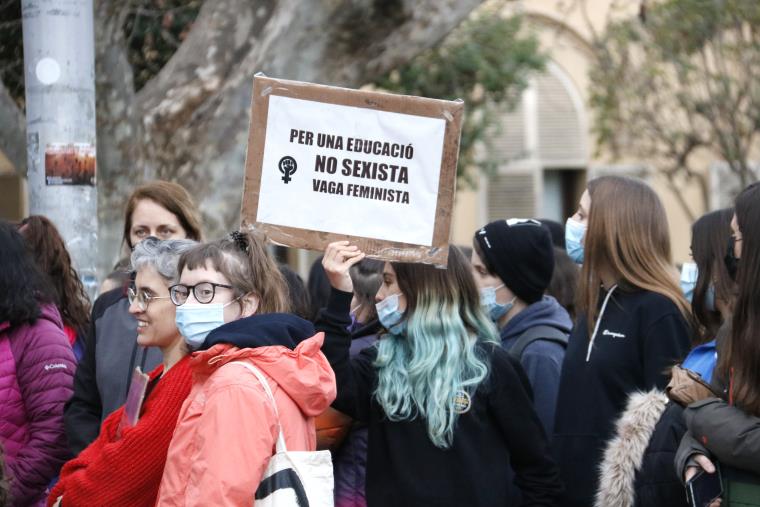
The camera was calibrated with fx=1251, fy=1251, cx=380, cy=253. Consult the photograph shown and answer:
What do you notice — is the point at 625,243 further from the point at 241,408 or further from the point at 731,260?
the point at 241,408

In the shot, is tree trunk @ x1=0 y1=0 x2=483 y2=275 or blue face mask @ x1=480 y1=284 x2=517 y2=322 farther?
tree trunk @ x1=0 y1=0 x2=483 y2=275

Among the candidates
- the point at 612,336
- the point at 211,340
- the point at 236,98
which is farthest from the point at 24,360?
the point at 236,98

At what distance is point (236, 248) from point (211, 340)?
1.40 ft

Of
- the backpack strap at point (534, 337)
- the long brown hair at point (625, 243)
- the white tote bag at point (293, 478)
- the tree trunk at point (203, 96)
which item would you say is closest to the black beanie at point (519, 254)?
the backpack strap at point (534, 337)

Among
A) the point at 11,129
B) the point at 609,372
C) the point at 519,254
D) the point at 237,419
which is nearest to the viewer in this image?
the point at 237,419

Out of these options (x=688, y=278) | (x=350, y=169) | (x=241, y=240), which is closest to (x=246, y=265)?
(x=241, y=240)

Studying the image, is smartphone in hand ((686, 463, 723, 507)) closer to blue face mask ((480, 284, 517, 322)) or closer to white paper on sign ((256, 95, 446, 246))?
white paper on sign ((256, 95, 446, 246))

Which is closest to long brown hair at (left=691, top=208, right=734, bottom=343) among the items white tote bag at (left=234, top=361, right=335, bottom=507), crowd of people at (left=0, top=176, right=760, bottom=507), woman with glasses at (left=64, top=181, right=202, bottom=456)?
crowd of people at (left=0, top=176, right=760, bottom=507)

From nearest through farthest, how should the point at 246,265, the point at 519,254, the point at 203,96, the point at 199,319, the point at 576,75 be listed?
1. the point at 199,319
2. the point at 246,265
3. the point at 519,254
4. the point at 203,96
5. the point at 576,75

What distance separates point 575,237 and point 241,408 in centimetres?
216

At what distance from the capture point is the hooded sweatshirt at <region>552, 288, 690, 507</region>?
456 cm

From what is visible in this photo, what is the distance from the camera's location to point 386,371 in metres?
4.13

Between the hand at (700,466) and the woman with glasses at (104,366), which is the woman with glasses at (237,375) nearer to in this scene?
the woman with glasses at (104,366)

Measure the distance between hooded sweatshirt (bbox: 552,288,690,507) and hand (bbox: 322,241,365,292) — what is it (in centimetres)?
120
